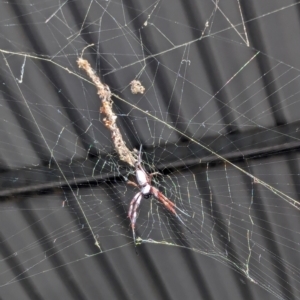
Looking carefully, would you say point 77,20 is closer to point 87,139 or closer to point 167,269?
point 87,139

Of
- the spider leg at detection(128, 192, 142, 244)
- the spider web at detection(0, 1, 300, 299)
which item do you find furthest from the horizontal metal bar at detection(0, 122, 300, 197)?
the spider leg at detection(128, 192, 142, 244)

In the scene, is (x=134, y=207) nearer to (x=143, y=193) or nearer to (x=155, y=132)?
(x=143, y=193)

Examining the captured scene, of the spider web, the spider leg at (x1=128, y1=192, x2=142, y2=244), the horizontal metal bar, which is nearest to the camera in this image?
the spider web

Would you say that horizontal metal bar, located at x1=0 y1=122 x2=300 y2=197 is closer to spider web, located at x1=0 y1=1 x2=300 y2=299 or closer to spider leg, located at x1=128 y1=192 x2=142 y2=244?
spider web, located at x1=0 y1=1 x2=300 y2=299

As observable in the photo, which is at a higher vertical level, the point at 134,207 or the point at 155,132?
the point at 155,132

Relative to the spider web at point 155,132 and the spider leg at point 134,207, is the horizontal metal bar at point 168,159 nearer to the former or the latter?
the spider web at point 155,132

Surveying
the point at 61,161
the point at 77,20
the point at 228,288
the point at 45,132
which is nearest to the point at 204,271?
the point at 228,288

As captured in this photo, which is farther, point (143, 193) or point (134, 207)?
point (134, 207)

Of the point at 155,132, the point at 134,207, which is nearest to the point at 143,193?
the point at 134,207

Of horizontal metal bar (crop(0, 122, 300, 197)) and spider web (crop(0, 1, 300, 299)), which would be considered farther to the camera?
horizontal metal bar (crop(0, 122, 300, 197))
